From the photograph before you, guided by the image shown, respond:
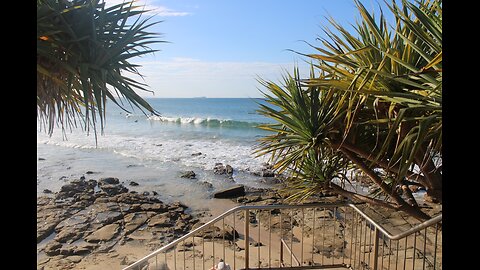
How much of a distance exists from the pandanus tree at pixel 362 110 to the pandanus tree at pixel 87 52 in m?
1.60

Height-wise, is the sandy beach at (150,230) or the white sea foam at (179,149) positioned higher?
the white sea foam at (179,149)

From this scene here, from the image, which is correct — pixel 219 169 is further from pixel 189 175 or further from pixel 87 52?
pixel 87 52

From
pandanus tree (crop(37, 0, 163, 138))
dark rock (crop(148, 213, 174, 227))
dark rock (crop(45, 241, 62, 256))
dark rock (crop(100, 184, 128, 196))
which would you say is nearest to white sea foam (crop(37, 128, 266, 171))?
dark rock (crop(100, 184, 128, 196))

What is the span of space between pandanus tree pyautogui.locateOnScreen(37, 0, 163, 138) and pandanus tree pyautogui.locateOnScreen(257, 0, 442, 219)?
160 centimetres

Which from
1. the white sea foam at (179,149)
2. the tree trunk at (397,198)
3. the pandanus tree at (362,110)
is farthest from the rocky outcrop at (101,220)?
the tree trunk at (397,198)

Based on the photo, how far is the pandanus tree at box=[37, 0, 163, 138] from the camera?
1962 millimetres

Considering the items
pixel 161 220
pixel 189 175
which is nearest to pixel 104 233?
pixel 161 220

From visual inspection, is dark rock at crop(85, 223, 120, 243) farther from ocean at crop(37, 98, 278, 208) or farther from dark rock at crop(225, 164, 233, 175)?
dark rock at crop(225, 164, 233, 175)

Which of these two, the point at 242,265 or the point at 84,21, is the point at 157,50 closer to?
the point at 84,21

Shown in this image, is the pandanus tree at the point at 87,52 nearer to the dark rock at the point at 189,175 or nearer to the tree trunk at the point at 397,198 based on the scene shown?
the tree trunk at the point at 397,198

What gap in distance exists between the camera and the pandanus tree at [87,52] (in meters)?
1.96
